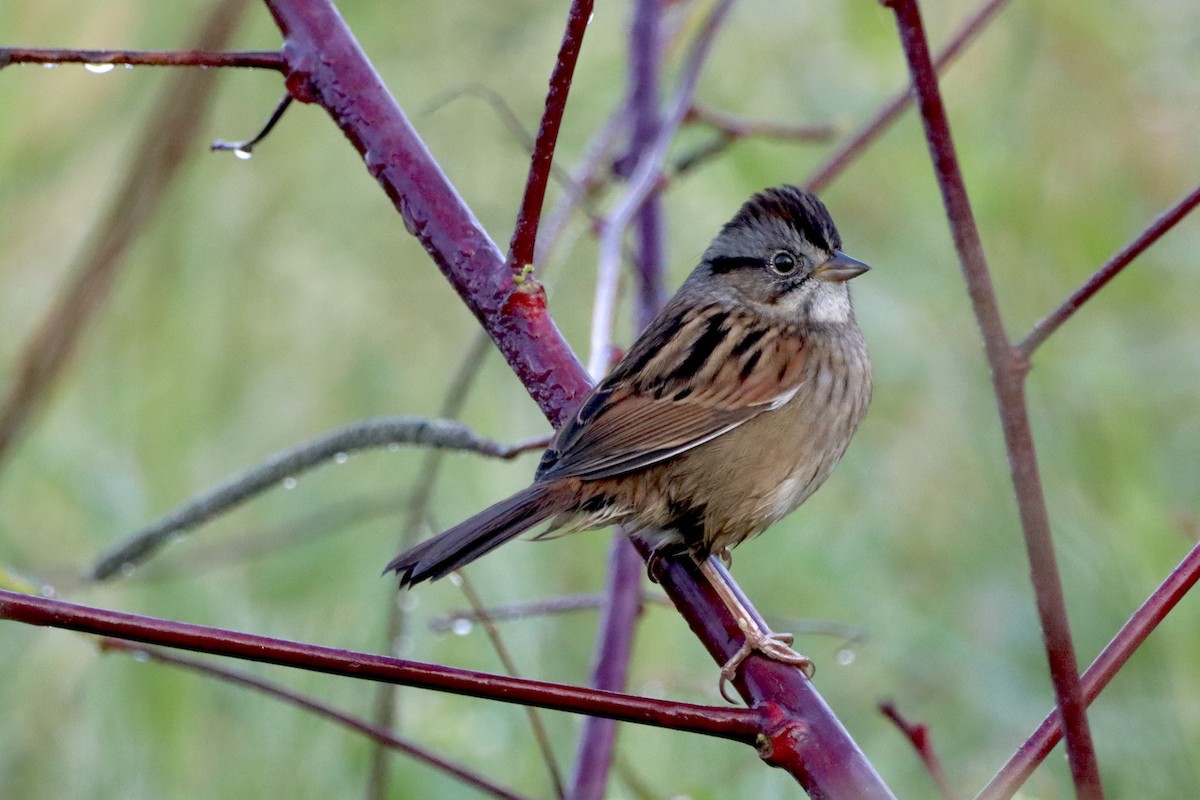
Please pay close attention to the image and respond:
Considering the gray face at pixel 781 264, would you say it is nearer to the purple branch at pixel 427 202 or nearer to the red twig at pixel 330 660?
the purple branch at pixel 427 202

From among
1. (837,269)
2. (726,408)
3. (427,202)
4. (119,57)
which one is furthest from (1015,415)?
(837,269)

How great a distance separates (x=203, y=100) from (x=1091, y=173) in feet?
6.50

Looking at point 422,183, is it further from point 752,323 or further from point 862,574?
point 862,574

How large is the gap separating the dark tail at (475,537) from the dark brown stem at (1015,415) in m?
0.80

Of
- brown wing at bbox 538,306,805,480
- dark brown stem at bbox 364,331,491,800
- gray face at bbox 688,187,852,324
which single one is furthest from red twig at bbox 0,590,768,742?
gray face at bbox 688,187,852,324

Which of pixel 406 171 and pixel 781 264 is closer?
pixel 406 171

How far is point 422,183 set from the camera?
5.12ft

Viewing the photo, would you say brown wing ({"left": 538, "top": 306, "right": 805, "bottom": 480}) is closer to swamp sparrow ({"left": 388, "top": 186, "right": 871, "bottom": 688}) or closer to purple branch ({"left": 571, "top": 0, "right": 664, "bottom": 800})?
swamp sparrow ({"left": 388, "top": 186, "right": 871, "bottom": 688})

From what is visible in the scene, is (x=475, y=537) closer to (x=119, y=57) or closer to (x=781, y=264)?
(x=119, y=57)

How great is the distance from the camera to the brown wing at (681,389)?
7.07ft

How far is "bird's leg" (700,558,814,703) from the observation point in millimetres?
1333

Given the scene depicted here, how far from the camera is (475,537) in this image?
1770 millimetres

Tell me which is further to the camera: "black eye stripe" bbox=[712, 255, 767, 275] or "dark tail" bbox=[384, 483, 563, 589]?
"black eye stripe" bbox=[712, 255, 767, 275]

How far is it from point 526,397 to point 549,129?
1956 millimetres
